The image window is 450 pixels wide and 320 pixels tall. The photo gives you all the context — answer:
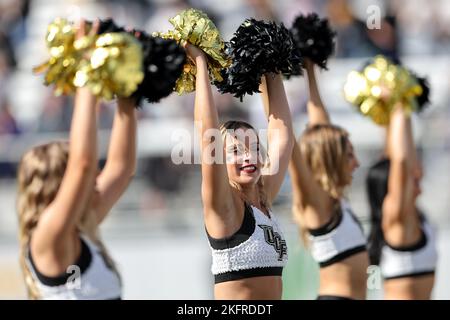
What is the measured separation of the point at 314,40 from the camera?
4.58m

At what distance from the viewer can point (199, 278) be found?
694 centimetres

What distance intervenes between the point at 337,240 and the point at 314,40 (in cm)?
95

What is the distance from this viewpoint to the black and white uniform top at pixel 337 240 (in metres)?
4.72

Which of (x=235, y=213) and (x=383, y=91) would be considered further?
(x=383, y=91)

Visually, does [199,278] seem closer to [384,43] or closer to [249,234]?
[384,43]

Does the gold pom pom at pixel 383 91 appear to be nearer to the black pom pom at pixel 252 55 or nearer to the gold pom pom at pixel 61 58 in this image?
the black pom pom at pixel 252 55

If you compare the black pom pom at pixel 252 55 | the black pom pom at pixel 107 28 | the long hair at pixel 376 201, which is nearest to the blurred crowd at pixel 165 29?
the long hair at pixel 376 201

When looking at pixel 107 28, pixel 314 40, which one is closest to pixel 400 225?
pixel 314 40

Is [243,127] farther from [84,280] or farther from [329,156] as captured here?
[329,156]

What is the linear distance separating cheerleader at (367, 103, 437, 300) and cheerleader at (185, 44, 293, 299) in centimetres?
124

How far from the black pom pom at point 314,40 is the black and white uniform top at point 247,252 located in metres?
1.26

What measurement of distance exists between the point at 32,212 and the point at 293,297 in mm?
3510

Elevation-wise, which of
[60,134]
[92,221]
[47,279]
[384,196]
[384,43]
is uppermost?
[384,43]

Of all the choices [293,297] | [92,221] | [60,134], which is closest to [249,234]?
[92,221]
